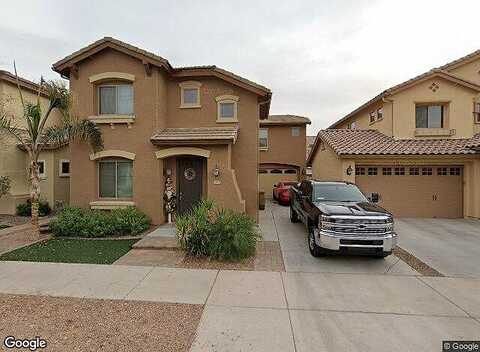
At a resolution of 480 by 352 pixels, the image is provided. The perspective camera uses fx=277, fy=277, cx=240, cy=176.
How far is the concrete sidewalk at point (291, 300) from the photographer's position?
3.72 metres

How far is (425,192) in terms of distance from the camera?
13453 millimetres

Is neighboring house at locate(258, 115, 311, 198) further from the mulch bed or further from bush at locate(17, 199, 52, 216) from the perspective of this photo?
the mulch bed

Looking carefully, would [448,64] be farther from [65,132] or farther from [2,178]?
[2,178]

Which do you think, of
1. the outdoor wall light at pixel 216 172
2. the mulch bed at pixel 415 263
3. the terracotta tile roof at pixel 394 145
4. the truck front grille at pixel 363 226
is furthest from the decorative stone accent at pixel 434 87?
the outdoor wall light at pixel 216 172

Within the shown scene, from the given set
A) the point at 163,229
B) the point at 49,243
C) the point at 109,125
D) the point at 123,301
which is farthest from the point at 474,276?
the point at 109,125

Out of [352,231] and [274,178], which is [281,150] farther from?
[352,231]

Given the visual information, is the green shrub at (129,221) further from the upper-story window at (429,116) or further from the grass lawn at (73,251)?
the upper-story window at (429,116)

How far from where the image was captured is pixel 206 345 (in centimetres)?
356

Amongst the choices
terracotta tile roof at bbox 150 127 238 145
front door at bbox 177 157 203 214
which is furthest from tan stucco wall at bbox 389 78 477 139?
front door at bbox 177 157 203 214

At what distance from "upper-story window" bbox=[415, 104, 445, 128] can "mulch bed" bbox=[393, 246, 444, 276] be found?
943 cm

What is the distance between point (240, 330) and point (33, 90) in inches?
642

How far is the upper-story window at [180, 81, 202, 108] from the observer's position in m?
11.6

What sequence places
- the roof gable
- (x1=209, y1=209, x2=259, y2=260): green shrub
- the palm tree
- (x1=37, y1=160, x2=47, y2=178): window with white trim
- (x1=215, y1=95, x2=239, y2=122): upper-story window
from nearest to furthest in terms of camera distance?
(x1=209, y1=209, x2=259, y2=260): green shrub
the palm tree
the roof gable
(x1=215, y1=95, x2=239, y2=122): upper-story window
(x1=37, y1=160, x2=47, y2=178): window with white trim

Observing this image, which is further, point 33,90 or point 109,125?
point 33,90
